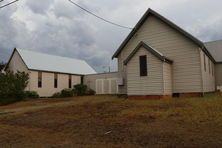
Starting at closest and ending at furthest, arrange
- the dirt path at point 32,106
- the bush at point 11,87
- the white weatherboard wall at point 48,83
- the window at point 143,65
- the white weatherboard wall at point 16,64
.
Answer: the dirt path at point 32,106, the window at point 143,65, the bush at point 11,87, the white weatherboard wall at point 48,83, the white weatherboard wall at point 16,64

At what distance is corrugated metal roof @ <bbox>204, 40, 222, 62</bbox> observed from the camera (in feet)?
107

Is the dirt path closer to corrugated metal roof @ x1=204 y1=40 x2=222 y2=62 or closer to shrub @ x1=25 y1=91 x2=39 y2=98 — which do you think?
shrub @ x1=25 y1=91 x2=39 y2=98

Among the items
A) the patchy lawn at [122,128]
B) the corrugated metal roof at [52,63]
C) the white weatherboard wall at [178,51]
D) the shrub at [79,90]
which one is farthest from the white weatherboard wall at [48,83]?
the patchy lawn at [122,128]

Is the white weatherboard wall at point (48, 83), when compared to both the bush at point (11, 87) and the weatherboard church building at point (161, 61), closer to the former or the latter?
the bush at point (11, 87)

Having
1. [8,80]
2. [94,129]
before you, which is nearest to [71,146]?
[94,129]

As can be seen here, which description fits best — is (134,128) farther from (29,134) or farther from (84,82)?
(84,82)

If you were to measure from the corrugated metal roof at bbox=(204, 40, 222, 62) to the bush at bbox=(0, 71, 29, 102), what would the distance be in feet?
76.9

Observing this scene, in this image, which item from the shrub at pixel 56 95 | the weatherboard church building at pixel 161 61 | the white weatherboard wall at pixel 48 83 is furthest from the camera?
the shrub at pixel 56 95

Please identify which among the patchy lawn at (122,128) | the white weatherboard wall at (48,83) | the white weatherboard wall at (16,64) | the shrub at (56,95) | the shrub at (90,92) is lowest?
the patchy lawn at (122,128)

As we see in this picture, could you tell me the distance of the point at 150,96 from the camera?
20.0m

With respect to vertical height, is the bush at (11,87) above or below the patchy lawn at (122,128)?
above

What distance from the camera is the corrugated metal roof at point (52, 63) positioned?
122 feet

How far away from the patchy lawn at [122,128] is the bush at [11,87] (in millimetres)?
16377

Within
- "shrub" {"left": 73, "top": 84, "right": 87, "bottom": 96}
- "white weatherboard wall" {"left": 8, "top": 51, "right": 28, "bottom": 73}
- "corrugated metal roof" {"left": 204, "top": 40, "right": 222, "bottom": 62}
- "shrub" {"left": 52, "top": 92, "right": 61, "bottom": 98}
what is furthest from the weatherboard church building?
"white weatherboard wall" {"left": 8, "top": 51, "right": 28, "bottom": 73}
